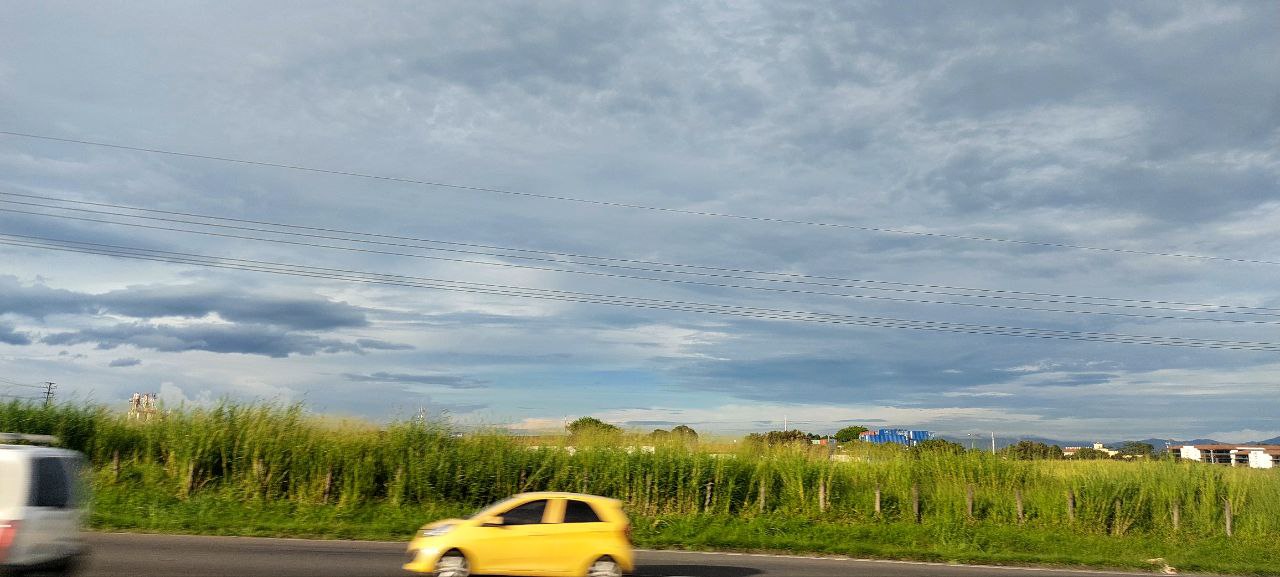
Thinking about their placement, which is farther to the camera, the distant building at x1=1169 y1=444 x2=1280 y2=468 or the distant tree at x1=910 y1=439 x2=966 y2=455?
the distant building at x1=1169 y1=444 x2=1280 y2=468

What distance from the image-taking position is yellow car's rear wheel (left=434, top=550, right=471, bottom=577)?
13891 millimetres

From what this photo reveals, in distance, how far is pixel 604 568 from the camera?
1406cm

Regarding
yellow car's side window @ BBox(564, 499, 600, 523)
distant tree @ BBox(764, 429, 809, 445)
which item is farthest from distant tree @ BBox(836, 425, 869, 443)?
yellow car's side window @ BBox(564, 499, 600, 523)

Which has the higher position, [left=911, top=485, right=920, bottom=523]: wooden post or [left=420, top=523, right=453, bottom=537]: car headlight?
[left=420, top=523, right=453, bottom=537]: car headlight

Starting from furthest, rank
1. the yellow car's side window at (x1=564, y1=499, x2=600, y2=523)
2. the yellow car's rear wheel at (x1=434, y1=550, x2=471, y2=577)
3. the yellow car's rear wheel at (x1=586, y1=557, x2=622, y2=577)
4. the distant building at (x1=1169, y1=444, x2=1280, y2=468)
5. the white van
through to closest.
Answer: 1. the distant building at (x1=1169, y1=444, x2=1280, y2=468)
2. the yellow car's side window at (x1=564, y1=499, x2=600, y2=523)
3. the yellow car's rear wheel at (x1=586, y1=557, x2=622, y2=577)
4. the yellow car's rear wheel at (x1=434, y1=550, x2=471, y2=577)
5. the white van

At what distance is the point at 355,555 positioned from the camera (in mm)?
18484

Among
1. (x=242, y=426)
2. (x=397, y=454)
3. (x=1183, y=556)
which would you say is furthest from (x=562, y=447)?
(x=1183, y=556)

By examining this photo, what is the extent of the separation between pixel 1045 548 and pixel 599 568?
56.7ft

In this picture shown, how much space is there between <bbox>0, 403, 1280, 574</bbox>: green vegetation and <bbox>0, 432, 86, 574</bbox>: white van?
15542 millimetres

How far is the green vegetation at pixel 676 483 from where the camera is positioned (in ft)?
88.9

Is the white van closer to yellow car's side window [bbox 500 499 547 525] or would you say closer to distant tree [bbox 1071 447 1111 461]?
yellow car's side window [bbox 500 499 547 525]

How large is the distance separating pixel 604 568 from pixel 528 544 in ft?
4.33

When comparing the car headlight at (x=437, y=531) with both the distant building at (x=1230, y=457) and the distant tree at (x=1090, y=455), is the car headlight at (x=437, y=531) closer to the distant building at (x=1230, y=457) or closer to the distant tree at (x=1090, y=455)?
the distant tree at (x=1090, y=455)

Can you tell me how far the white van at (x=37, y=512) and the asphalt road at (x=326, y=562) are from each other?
3.32 meters
